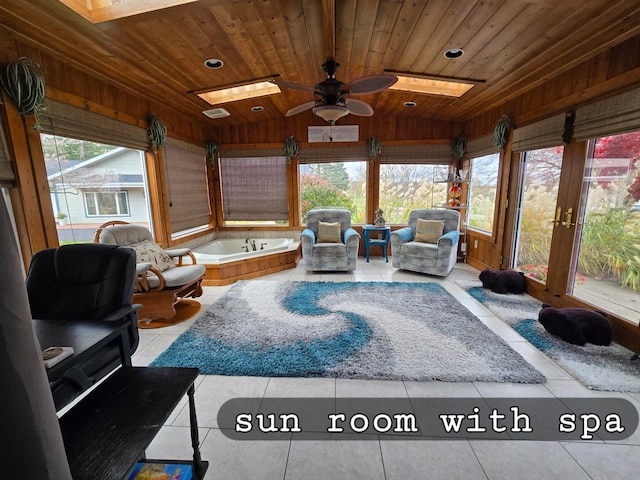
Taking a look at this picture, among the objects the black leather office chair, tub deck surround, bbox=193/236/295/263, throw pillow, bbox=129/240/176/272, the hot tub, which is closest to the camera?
the black leather office chair

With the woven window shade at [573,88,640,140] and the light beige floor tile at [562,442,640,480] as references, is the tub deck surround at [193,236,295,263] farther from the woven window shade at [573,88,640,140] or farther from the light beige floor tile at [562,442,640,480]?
the light beige floor tile at [562,442,640,480]

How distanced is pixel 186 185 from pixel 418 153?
12.9 feet

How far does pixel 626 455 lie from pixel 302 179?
5.04m

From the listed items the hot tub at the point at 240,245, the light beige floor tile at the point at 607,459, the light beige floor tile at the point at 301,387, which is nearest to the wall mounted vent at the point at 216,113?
the hot tub at the point at 240,245

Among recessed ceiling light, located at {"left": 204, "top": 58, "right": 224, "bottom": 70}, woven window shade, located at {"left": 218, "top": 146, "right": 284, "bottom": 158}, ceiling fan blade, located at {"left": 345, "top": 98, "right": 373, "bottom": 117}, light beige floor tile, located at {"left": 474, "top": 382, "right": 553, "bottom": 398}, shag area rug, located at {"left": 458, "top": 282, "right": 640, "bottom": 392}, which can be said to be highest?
recessed ceiling light, located at {"left": 204, "top": 58, "right": 224, "bottom": 70}

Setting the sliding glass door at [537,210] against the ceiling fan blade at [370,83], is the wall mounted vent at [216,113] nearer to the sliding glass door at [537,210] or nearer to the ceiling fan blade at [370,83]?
the ceiling fan blade at [370,83]

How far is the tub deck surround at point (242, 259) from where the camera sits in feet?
13.5

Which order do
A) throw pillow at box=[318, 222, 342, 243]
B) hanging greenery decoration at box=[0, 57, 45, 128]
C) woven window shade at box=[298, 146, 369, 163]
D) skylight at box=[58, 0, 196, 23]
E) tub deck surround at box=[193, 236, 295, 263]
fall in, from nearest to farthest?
skylight at box=[58, 0, 196, 23], hanging greenery decoration at box=[0, 57, 45, 128], throw pillow at box=[318, 222, 342, 243], tub deck surround at box=[193, 236, 295, 263], woven window shade at box=[298, 146, 369, 163]

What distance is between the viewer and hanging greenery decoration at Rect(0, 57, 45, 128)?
2180 mm

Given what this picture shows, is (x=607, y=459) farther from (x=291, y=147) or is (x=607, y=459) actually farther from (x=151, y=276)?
(x=291, y=147)

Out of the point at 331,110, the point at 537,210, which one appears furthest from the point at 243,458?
the point at 537,210

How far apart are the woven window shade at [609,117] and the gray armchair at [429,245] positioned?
187 cm

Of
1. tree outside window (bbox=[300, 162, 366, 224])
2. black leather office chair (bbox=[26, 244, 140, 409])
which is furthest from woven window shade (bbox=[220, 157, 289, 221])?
black leather office chair (bbox=[26, 244, 140, 409])

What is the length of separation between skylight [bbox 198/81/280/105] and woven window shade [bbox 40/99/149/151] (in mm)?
1029
